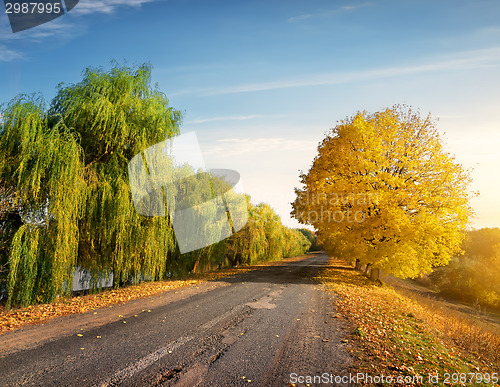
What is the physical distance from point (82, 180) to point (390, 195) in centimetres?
1407

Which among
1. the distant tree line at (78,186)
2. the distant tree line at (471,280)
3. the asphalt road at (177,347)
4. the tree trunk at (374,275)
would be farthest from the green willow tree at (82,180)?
the distant tree line at (471,280)

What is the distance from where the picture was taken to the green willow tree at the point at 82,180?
9.45 metres

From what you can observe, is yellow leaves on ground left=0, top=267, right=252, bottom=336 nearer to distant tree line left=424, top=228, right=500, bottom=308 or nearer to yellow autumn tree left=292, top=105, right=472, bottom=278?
yellow autumn tree left=292, top=105, right=472, bottom=278

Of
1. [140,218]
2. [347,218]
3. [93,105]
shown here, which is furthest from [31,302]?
[347,218]

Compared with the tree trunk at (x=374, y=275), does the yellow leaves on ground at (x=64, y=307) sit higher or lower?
higher

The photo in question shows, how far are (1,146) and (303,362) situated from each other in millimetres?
11190

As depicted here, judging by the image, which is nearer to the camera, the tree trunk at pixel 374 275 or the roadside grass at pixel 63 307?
the roadside grass at pixel 63 307

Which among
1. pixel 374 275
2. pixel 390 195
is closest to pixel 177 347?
pixel 390 195

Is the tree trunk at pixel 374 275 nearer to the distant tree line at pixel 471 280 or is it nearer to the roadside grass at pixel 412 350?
the roadside grass at pixel 412 350

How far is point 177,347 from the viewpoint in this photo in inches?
225

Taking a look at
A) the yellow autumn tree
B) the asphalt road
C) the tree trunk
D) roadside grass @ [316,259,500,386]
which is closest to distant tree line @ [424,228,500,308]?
the tree trunk

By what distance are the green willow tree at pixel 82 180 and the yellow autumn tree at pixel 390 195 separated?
925 cm

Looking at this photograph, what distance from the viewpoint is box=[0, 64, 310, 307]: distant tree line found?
9.40 metres

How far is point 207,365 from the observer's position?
4.93 m
